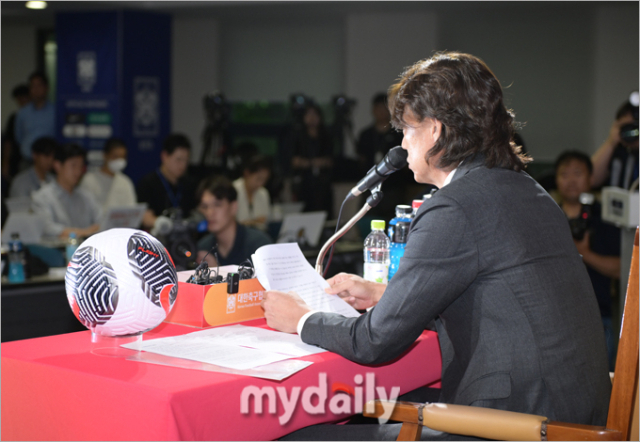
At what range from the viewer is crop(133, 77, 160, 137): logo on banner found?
25.7ft

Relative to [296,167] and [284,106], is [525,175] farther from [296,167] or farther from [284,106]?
[284,106]

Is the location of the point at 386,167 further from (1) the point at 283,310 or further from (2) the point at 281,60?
(2) the point at 281,60

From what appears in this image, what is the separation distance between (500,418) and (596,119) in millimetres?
7362

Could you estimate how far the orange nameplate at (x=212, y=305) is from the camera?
146 cm

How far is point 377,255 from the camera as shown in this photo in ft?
6.06

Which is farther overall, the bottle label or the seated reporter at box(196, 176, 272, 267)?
the seated reporter at box(196, 176, 272, 267)

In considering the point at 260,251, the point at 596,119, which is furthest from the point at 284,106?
the point at 260,251

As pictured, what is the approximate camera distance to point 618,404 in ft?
3.99

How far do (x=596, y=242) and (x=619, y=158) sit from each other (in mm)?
1017

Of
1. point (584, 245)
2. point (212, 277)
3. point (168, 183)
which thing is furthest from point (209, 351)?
point (168, 183)

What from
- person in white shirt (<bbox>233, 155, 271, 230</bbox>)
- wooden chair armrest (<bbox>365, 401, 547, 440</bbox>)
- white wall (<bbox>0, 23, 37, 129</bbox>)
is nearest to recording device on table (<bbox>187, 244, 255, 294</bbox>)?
wooden chair armrest (<bbox>365, 401, 547, 440</bbox>)

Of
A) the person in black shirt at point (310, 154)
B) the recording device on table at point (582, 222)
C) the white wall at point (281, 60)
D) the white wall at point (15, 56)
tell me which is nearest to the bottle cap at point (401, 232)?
the recording device on table at point (582, 222)

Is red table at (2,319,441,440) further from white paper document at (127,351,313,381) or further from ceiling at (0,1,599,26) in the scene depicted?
ceiling at (0,1,599,26)

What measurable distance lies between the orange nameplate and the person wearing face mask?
173 inches
